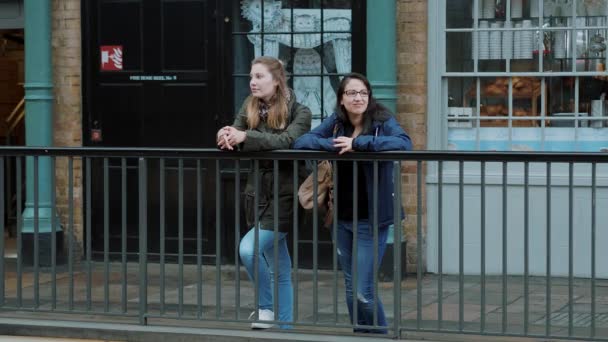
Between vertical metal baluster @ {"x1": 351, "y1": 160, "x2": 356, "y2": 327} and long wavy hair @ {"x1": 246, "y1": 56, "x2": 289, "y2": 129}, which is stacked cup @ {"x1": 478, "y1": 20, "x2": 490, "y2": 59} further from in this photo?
vertical metal baluster @ {"x1": 351, "y1": 160, "x2": 356, "y2": 327}

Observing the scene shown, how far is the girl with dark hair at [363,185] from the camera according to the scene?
6.45 meters

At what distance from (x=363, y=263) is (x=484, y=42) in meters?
3.81

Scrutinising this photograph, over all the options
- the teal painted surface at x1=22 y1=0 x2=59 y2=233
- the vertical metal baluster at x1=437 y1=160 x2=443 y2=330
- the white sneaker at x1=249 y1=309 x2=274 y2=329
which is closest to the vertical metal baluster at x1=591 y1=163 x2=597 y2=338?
the vertical metal baluster at x1=437 y1=160 x2=443 y2=330

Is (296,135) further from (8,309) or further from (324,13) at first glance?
(324,13)

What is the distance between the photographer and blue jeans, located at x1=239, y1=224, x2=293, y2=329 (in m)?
6.72

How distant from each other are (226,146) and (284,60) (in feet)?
12.0

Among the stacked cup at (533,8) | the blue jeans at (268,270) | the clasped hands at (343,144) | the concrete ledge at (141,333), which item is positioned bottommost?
the concrete ledge at (141,333)

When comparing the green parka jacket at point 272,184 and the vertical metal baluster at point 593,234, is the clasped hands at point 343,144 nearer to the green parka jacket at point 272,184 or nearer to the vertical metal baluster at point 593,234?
the green parka jacket at point 272,184

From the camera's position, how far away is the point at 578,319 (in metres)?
6.77

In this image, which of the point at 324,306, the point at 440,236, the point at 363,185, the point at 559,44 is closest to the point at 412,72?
the point at 559,44

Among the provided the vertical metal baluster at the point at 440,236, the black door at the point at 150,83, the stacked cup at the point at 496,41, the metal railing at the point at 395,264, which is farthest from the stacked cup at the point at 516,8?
the vertical metal baluster at the point at 440,236

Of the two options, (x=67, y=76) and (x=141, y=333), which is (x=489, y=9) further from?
(x=141, y=333)

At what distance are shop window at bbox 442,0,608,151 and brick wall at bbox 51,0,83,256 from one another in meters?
3.46

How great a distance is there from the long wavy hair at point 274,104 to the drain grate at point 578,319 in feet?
6.51
